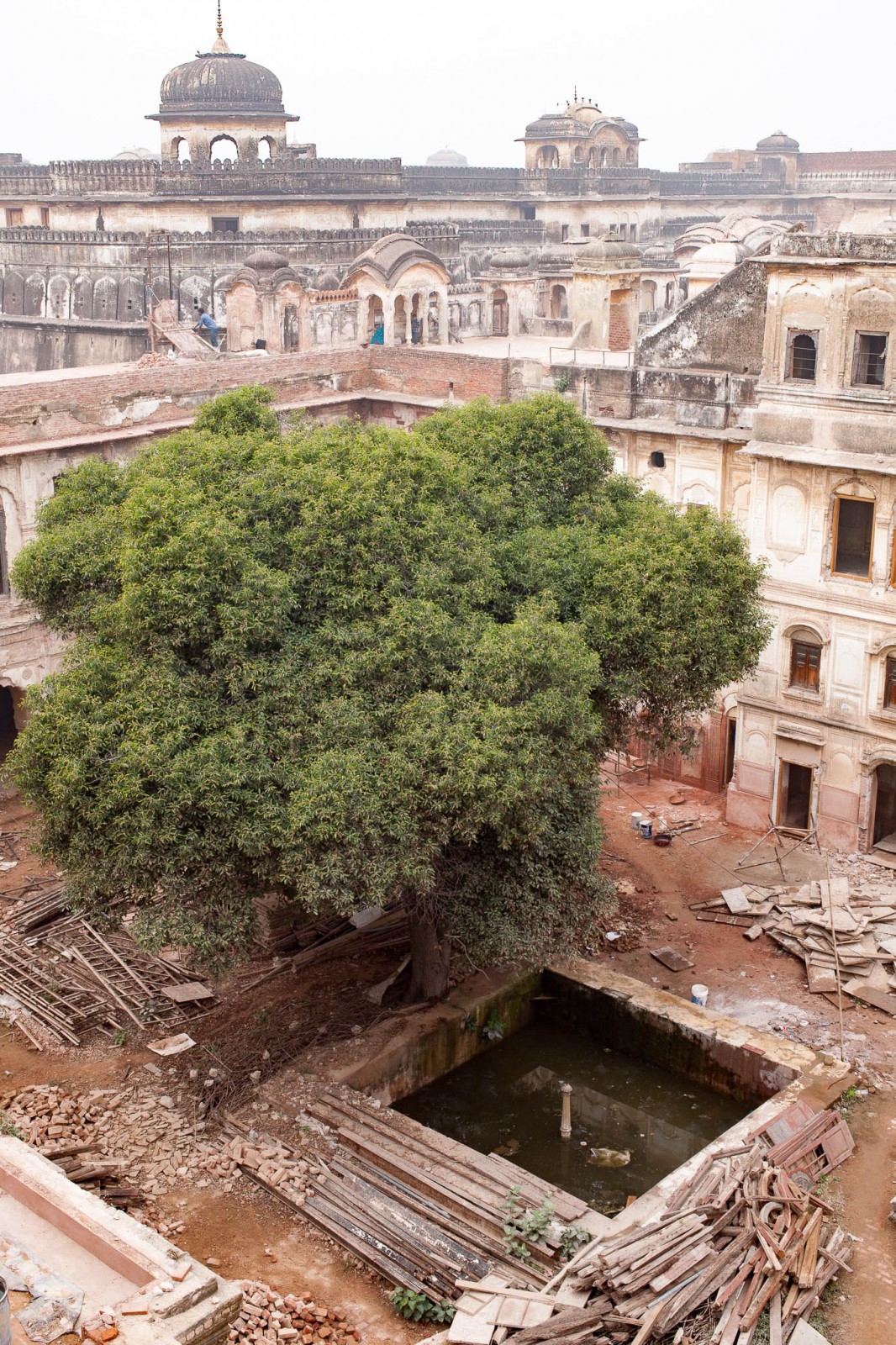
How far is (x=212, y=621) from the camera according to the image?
13578mm

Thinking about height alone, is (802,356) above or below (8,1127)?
above

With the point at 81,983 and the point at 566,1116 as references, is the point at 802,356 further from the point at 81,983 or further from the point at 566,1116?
the point at 81,983

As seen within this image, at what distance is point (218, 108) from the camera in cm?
4212

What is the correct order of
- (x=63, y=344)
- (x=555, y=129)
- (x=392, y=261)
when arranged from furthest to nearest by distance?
(x=555, y=129), (x=63, y=344), (x=392, y=261)

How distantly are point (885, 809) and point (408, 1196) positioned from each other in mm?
11644

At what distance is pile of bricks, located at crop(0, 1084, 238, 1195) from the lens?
45.4 feet

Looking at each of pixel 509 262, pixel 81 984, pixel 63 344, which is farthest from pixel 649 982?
pixel 509 262

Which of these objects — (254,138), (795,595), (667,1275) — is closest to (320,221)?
(254,138)

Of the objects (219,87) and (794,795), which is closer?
(794,795)

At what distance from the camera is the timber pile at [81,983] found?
16516 millimetres

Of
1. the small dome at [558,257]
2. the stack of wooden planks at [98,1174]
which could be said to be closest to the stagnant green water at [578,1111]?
the stack of wooden planks at [98,1174]

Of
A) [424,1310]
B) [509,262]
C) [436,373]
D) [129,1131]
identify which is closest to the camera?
[424,1310]

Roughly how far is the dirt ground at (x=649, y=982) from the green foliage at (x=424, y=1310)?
118mm

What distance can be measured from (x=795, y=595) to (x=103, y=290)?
23.4 metres
